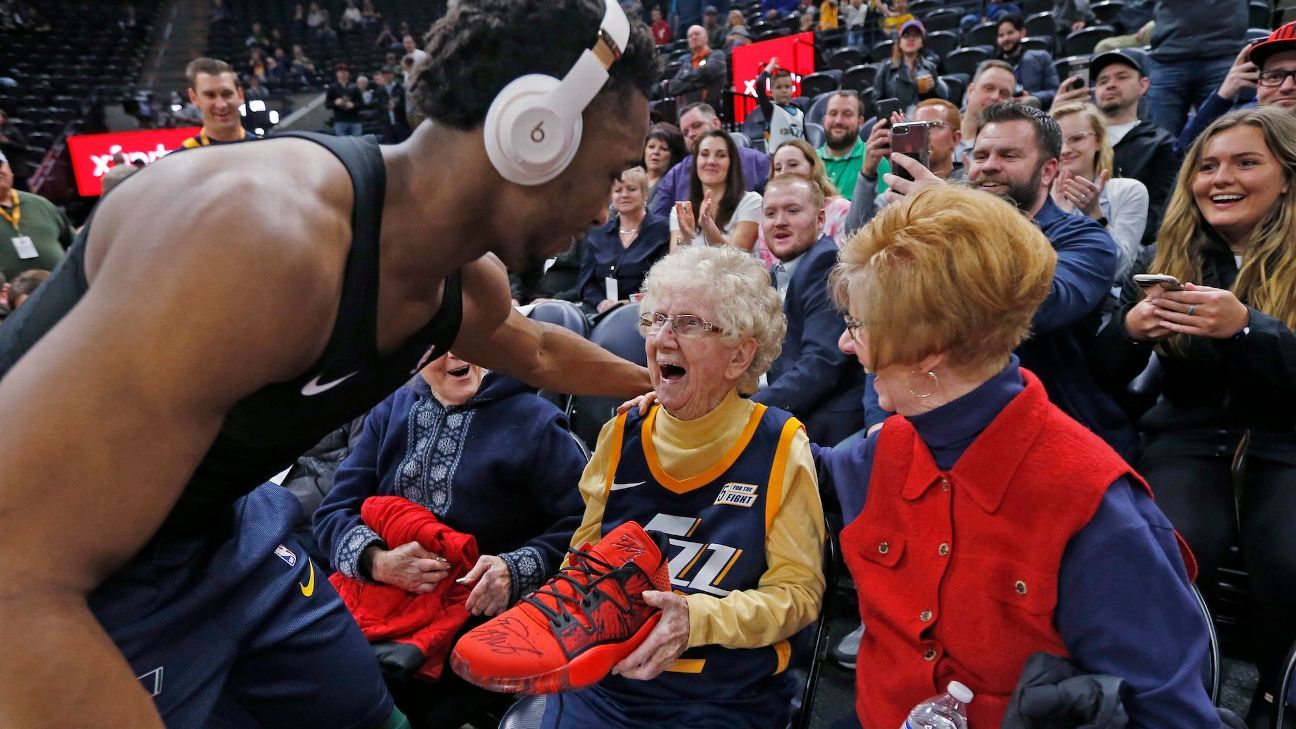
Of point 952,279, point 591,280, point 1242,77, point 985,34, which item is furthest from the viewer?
point 985,34

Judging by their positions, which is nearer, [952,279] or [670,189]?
[952,279]

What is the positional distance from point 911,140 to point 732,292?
4.57 feet

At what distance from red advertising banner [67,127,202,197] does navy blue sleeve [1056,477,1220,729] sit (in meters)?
15.0

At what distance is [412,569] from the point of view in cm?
224

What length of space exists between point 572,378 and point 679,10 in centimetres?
1437

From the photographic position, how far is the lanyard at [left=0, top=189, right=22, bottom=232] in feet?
19.3

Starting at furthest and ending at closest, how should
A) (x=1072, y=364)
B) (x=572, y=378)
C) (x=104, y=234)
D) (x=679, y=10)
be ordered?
(x=679, y=10) < (x=1072, y=364) < (x=572, y=378) < (x=104, y=234)

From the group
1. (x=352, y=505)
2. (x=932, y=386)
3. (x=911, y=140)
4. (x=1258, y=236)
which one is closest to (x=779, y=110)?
(x=911, y=140)

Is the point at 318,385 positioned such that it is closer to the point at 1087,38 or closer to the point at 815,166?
the point at 815,166

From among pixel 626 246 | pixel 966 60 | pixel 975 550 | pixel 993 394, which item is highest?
pixel 993 394

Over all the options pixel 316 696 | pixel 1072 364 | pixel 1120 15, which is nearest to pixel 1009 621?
pixel 316 696

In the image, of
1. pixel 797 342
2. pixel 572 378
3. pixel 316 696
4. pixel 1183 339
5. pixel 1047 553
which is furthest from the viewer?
pixel 797 342

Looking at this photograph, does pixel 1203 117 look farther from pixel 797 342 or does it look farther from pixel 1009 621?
pixel 1009 621

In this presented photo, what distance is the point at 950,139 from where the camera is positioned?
4.60 metres
